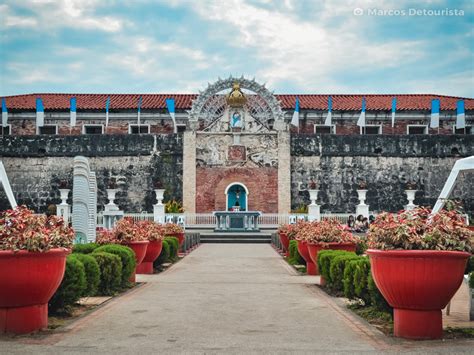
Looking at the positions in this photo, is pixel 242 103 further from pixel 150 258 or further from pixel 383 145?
pixel 150 258

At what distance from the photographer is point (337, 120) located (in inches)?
1401

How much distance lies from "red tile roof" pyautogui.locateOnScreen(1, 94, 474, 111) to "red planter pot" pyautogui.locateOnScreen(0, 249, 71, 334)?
29.9 m

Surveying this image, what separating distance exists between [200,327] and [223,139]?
80.7 feet

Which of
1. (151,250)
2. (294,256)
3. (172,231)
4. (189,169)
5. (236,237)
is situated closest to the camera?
(151,250)

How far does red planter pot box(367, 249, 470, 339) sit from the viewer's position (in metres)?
5.31

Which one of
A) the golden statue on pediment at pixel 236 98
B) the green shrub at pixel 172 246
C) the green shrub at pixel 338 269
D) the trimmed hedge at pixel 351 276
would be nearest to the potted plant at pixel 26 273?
the trimmed hedge at pixel 351 276

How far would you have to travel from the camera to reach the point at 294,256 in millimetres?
14758

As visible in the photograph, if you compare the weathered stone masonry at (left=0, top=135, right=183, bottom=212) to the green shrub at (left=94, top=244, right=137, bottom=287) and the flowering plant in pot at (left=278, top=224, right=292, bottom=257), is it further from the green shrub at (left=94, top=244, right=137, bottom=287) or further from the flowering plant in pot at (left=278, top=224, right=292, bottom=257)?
the green shrub at (left=94, top=244, right=137, bottom=287)

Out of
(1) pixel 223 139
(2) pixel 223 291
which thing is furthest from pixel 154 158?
(2) pixel 223 291

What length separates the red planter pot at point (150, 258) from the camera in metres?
12.4

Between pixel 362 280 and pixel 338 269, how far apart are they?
133cm

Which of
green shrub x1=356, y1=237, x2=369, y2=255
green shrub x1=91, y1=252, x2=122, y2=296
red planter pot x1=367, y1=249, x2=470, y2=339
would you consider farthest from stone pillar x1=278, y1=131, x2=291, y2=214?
red planter pot x1=367, y1=249, x2=470, y2=339

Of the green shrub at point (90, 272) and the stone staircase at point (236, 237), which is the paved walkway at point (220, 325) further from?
the stone staircase at point (236, 237)

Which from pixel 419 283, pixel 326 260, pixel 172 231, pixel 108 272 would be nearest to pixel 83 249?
pixel 108 272
